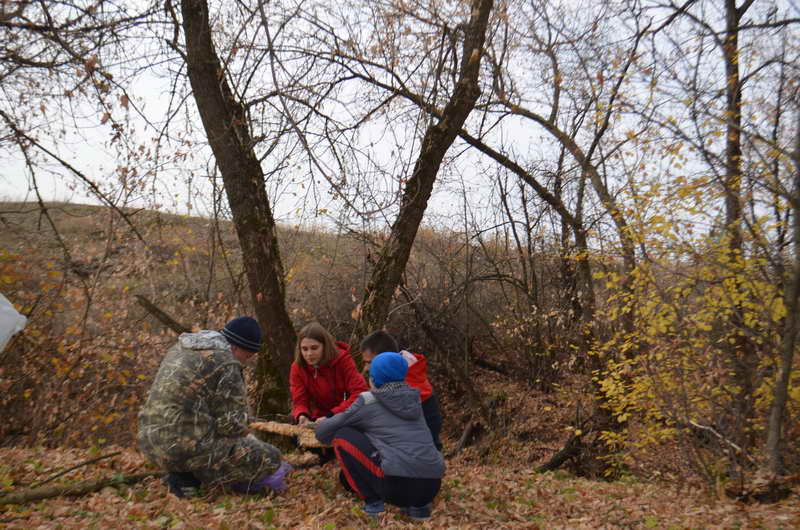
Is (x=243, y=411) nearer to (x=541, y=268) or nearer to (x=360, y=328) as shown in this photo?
(x=360, y=328)

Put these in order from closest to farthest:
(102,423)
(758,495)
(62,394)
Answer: (758,495) → (62,394) → (102,423)

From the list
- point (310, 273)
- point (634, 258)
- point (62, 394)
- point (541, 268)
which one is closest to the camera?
point (634, 258)

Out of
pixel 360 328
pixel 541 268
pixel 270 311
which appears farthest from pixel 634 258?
pixel 541 268

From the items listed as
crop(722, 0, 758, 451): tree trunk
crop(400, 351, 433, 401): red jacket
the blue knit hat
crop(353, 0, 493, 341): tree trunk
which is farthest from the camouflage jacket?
crop(722, 0, 758, 451): tree trunk

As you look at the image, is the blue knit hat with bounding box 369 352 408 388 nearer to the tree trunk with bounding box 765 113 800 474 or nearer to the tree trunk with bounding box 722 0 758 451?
the tree trunk with bounding box 765 113 800 474

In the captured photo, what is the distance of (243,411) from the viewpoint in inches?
164

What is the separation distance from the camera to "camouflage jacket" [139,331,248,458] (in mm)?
3934

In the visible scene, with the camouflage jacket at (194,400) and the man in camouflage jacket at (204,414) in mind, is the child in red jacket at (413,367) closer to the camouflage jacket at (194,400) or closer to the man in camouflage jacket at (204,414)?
the man in camouflage jacket at (204,414)

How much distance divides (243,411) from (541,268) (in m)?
10.2

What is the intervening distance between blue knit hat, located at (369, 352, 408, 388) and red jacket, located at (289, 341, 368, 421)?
1.05 metres

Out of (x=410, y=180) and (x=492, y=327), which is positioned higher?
(x=410, y=180)

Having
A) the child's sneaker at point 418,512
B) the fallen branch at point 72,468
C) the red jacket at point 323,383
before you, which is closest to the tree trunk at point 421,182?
the red jacket at point 323,383

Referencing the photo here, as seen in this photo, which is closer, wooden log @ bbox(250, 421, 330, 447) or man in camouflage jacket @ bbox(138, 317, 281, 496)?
man in camouflage jacket @ bbox(138, 317, 281, 496)

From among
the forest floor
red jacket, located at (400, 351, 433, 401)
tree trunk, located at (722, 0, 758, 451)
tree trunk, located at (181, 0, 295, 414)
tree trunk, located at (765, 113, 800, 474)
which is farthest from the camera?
tree trunk, located at (181, 0, 295, 414)
